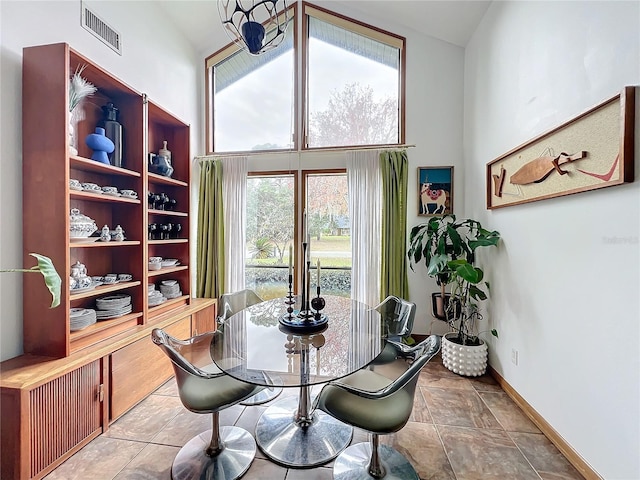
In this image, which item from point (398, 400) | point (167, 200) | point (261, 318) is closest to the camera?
point (398, 400)

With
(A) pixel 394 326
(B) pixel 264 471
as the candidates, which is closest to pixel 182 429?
(B) pixel 264 471

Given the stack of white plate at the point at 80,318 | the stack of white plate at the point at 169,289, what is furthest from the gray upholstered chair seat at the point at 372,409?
the stack of white plate at the point at 169,289

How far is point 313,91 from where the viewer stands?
11.9 feet

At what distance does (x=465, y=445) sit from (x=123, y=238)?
2.90 m

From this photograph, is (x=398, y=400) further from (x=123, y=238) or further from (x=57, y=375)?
(x=123, y=238)

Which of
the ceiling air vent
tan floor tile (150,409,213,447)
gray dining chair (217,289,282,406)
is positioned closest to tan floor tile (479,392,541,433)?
gray dining chair (217,289,282,406)

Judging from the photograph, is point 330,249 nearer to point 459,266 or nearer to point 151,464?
point 459,266

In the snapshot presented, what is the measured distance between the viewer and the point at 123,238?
7.64ft

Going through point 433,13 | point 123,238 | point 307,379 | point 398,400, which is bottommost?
point 398,400

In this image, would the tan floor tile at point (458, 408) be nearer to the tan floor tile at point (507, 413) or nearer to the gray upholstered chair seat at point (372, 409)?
the tan floor tile at point (507, 413)

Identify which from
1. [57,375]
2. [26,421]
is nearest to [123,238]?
[57,375]

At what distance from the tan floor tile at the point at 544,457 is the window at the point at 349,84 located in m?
3.00

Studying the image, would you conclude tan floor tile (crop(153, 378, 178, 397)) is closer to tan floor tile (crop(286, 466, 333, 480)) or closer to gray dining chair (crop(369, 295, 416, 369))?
tan floor tile (crop(286, 466, 333, 480))

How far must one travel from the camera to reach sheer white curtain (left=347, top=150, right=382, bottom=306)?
11.1ft
